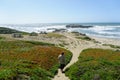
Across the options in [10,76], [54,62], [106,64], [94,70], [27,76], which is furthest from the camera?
[54,62]

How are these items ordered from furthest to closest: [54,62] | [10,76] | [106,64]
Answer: [54,62] < [106,64] < [10,76]

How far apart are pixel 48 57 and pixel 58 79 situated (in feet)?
31.7

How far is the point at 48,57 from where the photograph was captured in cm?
3528

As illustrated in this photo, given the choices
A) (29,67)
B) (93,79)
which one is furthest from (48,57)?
(93,79)

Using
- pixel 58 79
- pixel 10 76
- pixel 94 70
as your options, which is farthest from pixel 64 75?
pixel 10 76

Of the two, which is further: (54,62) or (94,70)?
(54,62)

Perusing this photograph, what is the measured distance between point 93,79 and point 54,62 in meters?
10.4

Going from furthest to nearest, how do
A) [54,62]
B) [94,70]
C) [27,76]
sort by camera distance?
[54,62] < [94,70] < [27,76]

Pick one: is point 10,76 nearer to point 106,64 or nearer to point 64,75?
point 64,75

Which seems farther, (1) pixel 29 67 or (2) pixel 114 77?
(1) pixel 29 67

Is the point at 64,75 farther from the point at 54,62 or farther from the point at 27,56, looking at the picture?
the point at 27,56

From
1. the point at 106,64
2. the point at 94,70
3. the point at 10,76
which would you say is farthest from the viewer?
the point at 106,64

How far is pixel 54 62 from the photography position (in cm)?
3350

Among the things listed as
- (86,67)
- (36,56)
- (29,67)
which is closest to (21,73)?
(29,67)
